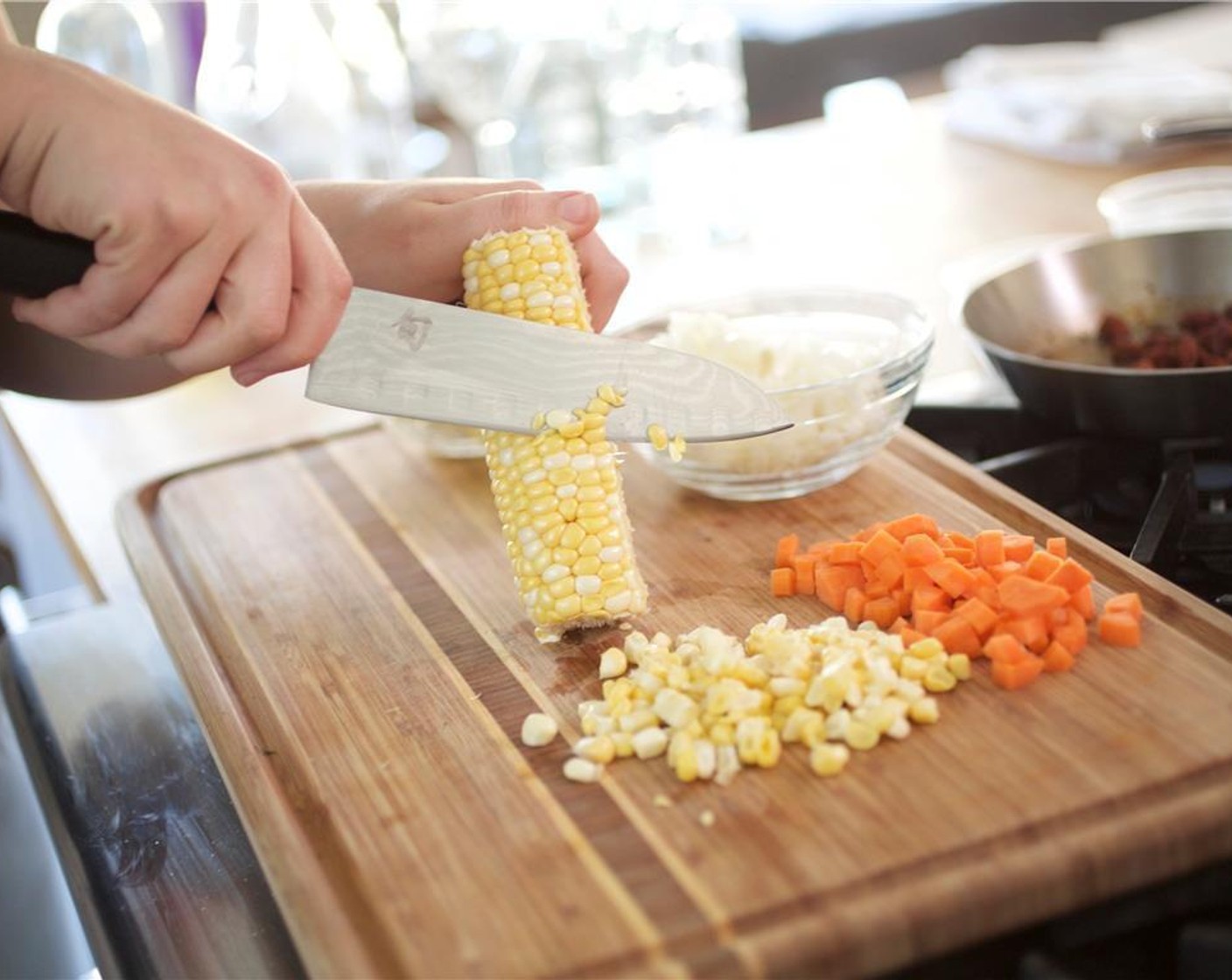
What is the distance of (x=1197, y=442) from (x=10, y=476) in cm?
229

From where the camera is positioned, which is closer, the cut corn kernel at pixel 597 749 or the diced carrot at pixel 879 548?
the cut corn kernel at pixel 597 749

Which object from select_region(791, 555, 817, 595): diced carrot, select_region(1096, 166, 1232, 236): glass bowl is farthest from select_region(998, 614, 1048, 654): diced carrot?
select_region(1096, 166, 1232, 236): glass bowl

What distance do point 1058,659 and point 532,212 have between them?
65cm

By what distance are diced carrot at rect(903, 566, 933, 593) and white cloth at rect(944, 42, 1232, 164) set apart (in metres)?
1.48

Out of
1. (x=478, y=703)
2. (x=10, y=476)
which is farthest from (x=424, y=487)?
(x=10, y=476)

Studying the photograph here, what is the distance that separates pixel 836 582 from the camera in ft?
4.31

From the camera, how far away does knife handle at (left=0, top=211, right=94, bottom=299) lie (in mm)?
1113

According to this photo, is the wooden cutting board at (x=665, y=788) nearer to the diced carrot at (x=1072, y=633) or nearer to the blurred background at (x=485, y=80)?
the diced carrot at (x=1072, y=633)

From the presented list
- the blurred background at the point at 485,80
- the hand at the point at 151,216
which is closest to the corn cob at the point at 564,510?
the hand at the point at 151,216

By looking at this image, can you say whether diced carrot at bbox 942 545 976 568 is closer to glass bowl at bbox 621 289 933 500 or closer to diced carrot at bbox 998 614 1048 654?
diced carrot at bbox 998 614 1048 654

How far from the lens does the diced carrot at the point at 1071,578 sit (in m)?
1.20

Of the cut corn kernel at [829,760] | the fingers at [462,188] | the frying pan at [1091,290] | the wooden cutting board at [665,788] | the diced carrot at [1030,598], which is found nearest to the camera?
the wooden cutting board at [665,788]

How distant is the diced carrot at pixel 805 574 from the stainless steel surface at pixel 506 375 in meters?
0.13

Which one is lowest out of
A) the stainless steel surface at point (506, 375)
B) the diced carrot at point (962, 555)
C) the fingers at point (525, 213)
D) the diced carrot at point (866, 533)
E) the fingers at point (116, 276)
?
the diced carrot at point (866, 533)
